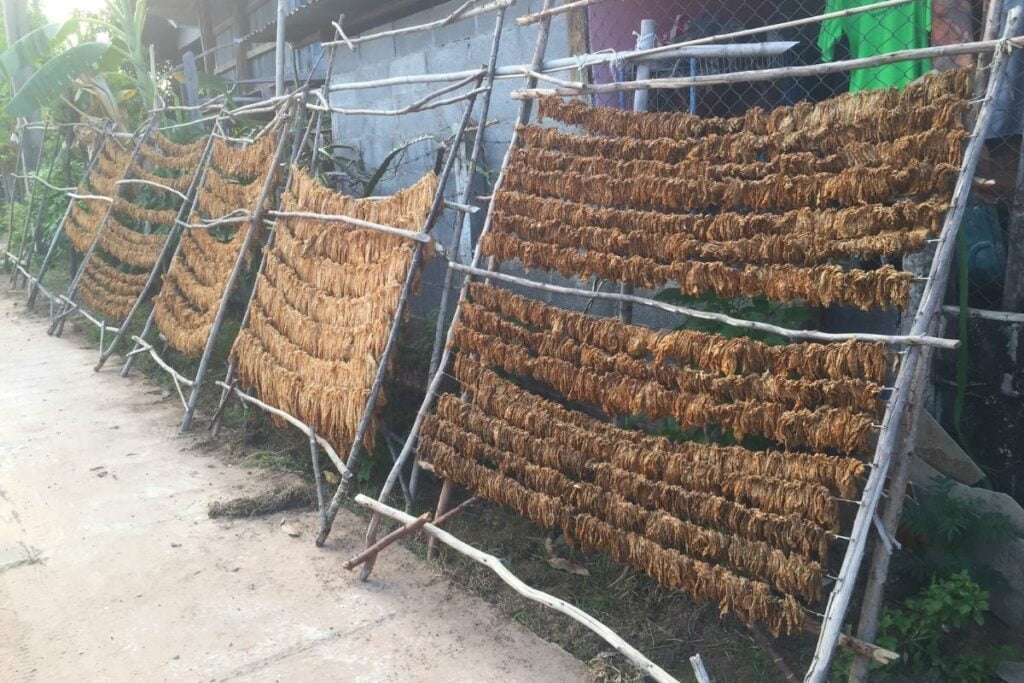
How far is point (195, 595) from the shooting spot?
3752 millimetres

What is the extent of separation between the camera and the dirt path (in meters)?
3.26

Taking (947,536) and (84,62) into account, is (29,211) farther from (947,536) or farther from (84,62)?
(947,536)

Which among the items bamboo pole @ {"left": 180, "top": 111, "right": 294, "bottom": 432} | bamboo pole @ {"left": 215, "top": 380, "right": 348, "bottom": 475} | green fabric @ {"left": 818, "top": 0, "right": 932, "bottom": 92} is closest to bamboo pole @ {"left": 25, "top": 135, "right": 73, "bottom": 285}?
bamboo pole @ {"left": 180, "top": 111, "right": 294, "bottom": 432}

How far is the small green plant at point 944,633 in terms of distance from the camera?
2.96 metres

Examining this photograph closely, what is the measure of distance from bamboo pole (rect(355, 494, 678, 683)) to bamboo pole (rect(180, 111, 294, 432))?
2.44 meters

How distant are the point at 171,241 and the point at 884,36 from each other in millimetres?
5588

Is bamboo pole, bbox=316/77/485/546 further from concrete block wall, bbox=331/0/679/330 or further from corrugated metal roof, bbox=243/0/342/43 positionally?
corrugated metal roof, bbox=243/0/342/43

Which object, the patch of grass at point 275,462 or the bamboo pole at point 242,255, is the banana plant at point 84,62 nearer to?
the bamboo pole at point 242,255

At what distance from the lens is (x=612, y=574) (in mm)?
3783

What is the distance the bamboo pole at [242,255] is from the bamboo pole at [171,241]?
1.11 meters

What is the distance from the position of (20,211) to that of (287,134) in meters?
9.04

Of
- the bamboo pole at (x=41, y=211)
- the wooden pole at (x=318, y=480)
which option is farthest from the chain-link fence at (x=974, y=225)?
the bamboo pole at (x=41, y=211)

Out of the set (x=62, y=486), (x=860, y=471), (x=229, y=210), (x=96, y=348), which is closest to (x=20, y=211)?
(x=96, y=348)

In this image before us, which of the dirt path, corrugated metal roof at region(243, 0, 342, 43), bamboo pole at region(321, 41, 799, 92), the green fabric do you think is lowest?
the dirt path
